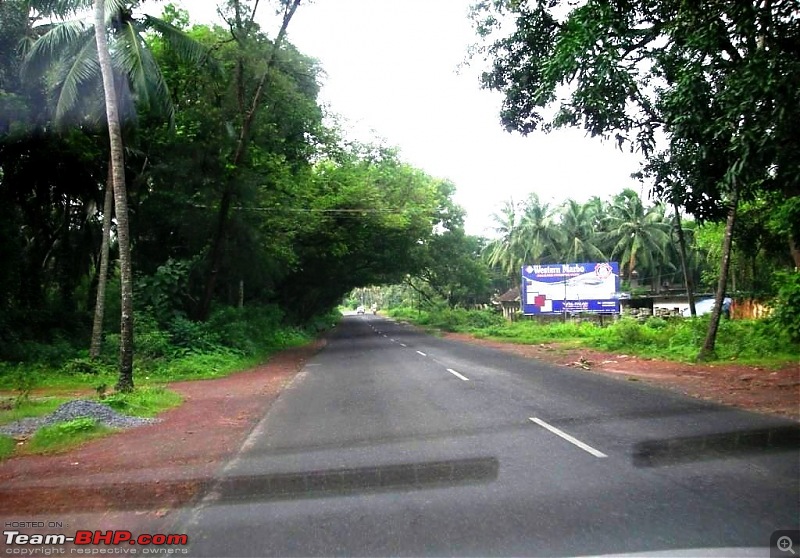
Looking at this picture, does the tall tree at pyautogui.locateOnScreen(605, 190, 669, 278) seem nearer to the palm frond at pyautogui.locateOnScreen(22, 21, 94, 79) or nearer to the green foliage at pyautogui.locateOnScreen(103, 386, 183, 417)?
the palm frond at pyautogui.locateOnScreen(22, 21, 94, 79)

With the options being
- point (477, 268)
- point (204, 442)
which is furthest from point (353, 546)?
point (477, 268)

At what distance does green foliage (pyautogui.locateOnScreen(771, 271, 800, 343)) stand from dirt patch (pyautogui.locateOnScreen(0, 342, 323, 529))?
12.9m

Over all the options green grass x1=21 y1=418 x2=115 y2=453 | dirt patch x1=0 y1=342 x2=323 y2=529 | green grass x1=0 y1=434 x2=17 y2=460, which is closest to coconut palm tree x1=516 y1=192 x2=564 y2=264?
dirt patch x1=0 y1=342 x2=323 y2=529

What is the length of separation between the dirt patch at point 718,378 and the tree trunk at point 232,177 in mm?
11283

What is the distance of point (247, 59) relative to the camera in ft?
60.7

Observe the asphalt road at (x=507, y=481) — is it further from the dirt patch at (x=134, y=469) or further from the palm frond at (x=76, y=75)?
the palm frond at (x=76, y=75)

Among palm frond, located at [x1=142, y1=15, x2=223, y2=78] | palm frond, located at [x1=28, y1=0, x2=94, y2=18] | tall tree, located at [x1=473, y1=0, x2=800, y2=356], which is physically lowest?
tall tree, located at [x1=473, y1=0, x2=800, y2=356]

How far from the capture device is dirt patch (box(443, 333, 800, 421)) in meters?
10.4

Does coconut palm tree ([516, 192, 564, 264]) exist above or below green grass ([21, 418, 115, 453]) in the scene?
above

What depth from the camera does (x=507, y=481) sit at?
6.19 m

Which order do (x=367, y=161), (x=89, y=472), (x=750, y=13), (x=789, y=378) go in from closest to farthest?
(x=89, y=472) < (x=750, y=13) < (x=789, y=378) < (x=367, y=161)

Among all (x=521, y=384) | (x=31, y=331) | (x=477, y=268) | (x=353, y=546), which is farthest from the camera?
(x=477, y=268)

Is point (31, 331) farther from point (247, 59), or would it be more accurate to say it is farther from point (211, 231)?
point (247, 59)

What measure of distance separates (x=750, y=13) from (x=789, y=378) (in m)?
7.88
